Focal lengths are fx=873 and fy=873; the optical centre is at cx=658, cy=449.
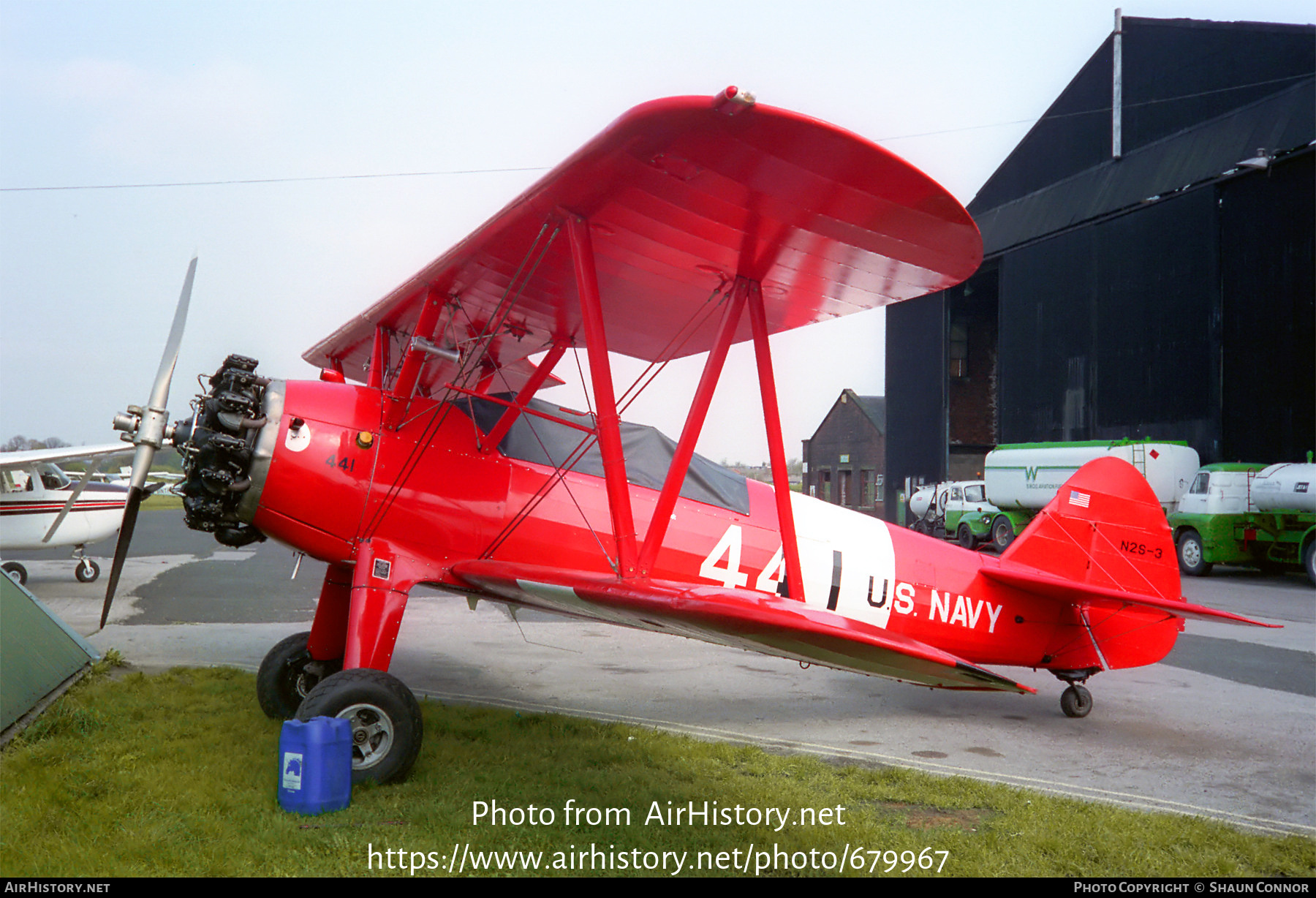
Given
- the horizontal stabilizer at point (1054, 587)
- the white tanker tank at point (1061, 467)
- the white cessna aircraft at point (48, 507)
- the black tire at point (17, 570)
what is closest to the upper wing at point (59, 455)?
the white cessna aircraft at point (48, 507)

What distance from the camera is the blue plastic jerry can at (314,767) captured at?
380cm

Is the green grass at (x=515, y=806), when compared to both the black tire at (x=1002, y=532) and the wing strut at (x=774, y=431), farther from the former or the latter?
the black tire at (x=1002, y=532)

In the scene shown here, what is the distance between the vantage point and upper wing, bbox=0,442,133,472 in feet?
38.2

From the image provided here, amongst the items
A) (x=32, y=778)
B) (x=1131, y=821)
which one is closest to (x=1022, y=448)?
(x=1131, y=821)

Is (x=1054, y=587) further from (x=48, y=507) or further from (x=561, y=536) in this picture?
(x=48, y=507)

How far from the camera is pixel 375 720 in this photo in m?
4.23

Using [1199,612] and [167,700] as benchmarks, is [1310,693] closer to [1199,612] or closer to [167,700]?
[1199,612]

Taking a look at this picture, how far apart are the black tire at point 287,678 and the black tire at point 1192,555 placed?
16.8 meters

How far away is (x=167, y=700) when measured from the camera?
577 cm

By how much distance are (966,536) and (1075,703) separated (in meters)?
19.6

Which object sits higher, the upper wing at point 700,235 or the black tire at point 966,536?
the upper wing at point 700,235

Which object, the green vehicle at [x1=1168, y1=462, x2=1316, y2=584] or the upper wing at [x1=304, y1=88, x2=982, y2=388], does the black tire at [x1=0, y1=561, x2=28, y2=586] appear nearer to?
the upper wing at [x1=304, y1=88, x2=982, y2=388]

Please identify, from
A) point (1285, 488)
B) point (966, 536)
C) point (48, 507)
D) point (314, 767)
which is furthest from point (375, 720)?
point (966, 536)

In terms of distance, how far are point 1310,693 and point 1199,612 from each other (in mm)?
3284
